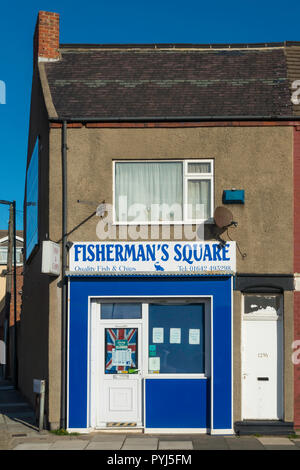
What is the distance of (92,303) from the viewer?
46.9 ft

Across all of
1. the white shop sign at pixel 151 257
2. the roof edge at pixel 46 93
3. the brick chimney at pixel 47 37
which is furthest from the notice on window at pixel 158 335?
the brick chimney at pixel 47 37

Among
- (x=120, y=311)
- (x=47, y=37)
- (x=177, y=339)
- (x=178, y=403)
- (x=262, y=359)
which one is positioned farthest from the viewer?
(x=47, y=37)

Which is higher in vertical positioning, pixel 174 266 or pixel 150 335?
pixel 174 266

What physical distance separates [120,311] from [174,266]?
1.47m

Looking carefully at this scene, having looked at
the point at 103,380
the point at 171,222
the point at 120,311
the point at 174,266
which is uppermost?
the point at 171,222

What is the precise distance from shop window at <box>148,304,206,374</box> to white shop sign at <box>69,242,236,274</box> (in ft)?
2.81

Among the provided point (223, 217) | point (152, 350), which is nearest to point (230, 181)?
point (223, 217)

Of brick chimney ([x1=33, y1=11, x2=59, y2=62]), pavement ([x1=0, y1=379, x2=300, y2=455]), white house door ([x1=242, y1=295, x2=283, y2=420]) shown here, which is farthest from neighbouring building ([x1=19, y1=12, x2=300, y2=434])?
brick chimney ([x1=33, y1=11, x2=59, y2=62])

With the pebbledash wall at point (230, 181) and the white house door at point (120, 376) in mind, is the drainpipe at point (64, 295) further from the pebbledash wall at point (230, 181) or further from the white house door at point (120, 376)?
the white house door at point (120, 376)

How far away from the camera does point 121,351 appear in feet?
46.8

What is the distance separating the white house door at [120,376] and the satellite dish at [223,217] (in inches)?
105

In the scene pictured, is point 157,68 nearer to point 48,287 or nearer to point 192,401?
point 48,287

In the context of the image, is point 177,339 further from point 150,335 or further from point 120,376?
point 120,376

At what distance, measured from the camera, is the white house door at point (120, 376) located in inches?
552
